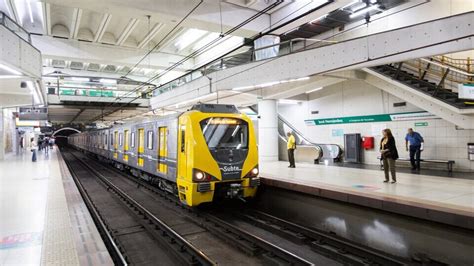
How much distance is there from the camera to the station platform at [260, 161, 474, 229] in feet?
15.4

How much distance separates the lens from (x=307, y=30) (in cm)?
1434

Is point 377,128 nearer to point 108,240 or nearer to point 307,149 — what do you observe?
point 307,149

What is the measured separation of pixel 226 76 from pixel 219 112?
6.10 metres

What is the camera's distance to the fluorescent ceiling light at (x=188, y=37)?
14669 millimetres

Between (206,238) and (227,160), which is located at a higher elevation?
(227,160)

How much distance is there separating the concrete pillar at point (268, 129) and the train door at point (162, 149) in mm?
6609

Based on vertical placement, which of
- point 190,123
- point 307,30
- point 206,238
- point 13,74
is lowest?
point 206,238

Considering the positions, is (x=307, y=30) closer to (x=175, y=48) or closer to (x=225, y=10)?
(x=225, y=10)

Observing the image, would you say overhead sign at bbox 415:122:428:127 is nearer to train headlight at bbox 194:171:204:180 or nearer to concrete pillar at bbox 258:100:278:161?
concrete pillar at bbox 258:100:278:161

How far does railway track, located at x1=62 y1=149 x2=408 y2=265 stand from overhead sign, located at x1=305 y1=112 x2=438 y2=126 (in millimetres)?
7706

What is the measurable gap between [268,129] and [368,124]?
4.35m

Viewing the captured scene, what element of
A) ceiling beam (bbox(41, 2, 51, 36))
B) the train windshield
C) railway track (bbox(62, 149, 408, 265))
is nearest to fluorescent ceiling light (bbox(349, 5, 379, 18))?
the train windshield

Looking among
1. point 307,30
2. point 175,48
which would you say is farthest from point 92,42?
point 307,30

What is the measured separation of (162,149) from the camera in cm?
855
